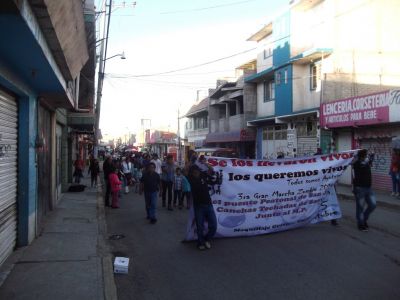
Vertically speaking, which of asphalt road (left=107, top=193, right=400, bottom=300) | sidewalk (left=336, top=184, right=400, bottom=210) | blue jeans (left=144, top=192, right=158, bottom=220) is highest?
blue jeans (left=144, top=192, right=158, bottom=220)

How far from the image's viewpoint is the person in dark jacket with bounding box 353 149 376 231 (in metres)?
9.49

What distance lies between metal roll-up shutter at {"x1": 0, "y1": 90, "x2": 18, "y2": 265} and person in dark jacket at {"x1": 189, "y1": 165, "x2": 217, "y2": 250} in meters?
3.04

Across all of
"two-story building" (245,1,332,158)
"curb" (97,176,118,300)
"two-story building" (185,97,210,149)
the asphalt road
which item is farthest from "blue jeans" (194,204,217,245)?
"two-story building" (185,97,210,149)

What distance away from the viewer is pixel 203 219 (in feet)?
27.3

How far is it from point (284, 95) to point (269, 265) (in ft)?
70.7

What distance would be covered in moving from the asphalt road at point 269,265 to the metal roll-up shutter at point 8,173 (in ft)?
6.08

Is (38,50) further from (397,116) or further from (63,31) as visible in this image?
(397,116)

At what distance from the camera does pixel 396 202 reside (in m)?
14.6

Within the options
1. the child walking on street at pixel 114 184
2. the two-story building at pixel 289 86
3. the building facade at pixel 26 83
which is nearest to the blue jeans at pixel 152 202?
the building facade at pixel 26 83

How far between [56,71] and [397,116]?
A: 43.6 feet

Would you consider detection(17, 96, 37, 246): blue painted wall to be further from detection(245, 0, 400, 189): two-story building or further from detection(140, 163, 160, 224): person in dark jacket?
detection(245, 0, 400, 189): two-story building

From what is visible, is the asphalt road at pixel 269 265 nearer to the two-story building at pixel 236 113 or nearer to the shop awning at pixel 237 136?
the shop awning at pixel 237 136

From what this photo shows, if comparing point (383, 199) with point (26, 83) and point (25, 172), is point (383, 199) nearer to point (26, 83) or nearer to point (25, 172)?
point (25, 172)

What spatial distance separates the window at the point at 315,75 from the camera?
82.2 ft
